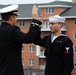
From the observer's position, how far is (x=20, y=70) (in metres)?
4.31

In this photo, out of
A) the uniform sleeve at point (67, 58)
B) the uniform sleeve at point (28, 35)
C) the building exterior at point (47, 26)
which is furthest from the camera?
the building exterior at point (47, 26)

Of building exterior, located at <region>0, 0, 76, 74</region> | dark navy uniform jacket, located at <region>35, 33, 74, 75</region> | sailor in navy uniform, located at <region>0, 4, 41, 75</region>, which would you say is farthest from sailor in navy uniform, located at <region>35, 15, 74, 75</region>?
building exterior, located at <region>0, 0, 76, 74</region>

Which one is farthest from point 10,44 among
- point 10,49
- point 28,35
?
point 28,35

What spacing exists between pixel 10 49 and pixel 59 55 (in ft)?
Answer: 4.04

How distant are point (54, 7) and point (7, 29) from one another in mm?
50465

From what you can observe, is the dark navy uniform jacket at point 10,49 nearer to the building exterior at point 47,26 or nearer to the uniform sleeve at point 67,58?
the uniform sleeve at point 67,58

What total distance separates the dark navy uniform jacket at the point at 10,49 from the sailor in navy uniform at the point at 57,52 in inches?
41.1

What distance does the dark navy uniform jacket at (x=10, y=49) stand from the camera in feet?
13.9

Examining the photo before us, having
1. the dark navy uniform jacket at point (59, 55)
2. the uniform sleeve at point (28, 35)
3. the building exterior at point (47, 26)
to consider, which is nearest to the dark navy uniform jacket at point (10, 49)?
the uniform sleeve at point (28, 35)

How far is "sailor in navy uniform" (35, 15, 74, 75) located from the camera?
5332 millimetres

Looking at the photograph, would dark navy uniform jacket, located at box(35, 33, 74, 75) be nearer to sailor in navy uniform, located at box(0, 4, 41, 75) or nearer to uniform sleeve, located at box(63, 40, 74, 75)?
uniform sleeve, located at box(63, 40, 74, 75)

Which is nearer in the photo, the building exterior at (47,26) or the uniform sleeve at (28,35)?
the uniform sleeve at (28,35)

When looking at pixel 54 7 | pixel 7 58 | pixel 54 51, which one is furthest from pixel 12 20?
pixel 54 7

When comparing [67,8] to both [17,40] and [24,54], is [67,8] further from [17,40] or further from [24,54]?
[17,40]
